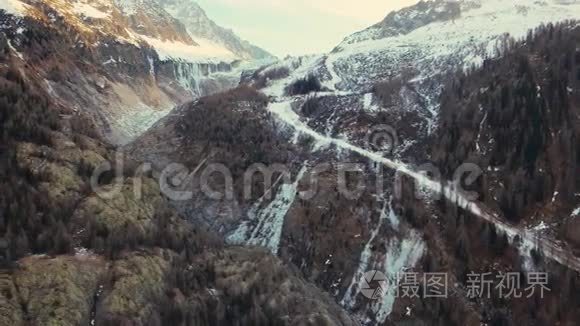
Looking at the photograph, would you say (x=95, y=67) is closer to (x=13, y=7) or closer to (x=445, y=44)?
(x=13, y=7)

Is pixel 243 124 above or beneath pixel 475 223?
above

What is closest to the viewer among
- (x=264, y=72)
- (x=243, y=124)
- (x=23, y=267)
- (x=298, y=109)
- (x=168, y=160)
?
(x=23, y=267)

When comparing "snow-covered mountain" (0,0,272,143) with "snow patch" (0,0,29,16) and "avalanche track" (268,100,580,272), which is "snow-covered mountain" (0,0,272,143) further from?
"avalanche track" (268,100,580,272)

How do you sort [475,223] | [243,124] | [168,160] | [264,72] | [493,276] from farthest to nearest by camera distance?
[264,72], [243,124], [168,160], [475,223], [493,276]

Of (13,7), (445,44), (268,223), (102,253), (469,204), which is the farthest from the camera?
(13,7)

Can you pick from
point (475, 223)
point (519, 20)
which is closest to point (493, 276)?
point (475, 223)

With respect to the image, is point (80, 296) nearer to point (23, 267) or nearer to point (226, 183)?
point (23, 267)
